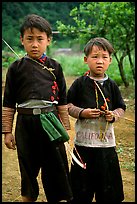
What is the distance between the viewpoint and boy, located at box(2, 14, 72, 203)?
7.97 ft

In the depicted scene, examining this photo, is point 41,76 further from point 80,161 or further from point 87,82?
point 80,161

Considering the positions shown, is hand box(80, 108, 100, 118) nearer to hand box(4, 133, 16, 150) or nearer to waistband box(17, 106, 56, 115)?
waistband box(17, 106, 56, 115)

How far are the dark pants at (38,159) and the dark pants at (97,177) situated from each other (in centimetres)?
10

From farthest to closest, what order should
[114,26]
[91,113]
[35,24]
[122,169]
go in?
1. [114,26]
2. [122,169]
3. [91,113]
4. [35,24]

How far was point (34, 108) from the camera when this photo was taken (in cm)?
244

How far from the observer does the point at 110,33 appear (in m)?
9.39

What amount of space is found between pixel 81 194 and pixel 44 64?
0.94m

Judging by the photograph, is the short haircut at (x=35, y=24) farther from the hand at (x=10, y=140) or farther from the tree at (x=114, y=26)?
the tree at (x=114, y=26)

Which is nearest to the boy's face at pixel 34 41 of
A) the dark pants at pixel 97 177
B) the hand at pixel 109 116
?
the hand at pixel 109 116

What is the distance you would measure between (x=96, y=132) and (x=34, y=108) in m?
0.48

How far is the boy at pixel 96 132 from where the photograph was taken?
2.56 meters

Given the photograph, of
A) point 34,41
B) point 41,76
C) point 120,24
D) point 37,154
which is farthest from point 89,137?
point 120,24

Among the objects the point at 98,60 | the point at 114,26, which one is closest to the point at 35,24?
the point at 98,60

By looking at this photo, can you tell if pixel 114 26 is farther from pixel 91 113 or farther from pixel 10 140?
pixel 10 140
